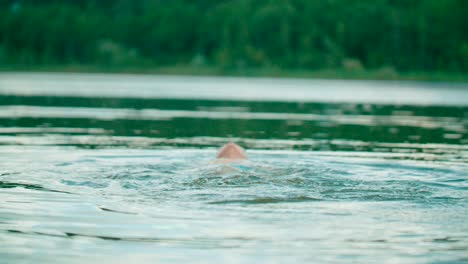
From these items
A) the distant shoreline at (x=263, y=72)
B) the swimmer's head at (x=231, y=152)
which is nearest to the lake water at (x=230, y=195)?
the swimmer's head at (x=231, y=152)

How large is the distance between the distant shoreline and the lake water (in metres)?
66.2

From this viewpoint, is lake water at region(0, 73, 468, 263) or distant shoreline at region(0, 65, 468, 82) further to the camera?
distant shoreline at region(0, 65, 468, 82)

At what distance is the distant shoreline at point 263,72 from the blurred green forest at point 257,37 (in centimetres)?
105

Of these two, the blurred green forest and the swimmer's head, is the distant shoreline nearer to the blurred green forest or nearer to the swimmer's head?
the blurred green forest

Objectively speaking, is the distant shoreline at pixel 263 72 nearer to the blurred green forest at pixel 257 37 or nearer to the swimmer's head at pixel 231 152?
the blurred green forest at pixel 257 37

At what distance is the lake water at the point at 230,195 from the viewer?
878cm

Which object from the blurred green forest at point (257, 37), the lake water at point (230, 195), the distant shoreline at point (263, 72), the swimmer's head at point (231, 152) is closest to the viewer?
the lake water at point (230, 195)

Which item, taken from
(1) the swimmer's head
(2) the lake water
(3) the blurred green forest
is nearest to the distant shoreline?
(3) the blurred green forest

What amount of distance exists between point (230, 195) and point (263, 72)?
8364 cm

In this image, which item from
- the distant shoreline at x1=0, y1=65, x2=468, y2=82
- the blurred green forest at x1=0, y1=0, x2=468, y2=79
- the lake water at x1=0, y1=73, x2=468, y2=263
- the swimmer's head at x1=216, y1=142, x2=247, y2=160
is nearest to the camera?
the lake water at x1=0, y1=73, x2=468, y2=263

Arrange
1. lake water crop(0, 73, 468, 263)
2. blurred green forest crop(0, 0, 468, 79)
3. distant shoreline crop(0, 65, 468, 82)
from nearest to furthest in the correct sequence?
lake water crop(0, 73, 468, 263) → distant shoreline crop(0, 65, 468, 82) → blurred green forest crop(0, 0, 468, 79)

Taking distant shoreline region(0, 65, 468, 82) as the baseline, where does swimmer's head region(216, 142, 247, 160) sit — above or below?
below

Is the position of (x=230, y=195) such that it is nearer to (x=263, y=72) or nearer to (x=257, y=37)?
(x=263, y=72)

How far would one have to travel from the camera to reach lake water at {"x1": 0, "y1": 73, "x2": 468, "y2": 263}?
28.8 feet
